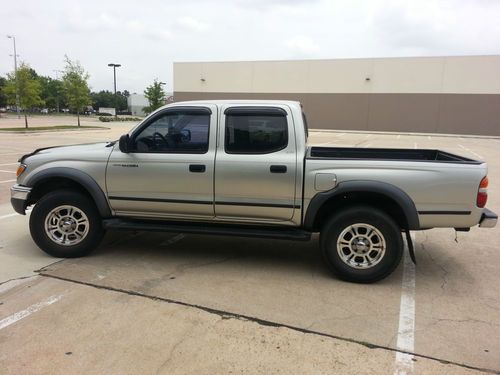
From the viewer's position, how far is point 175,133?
493cm

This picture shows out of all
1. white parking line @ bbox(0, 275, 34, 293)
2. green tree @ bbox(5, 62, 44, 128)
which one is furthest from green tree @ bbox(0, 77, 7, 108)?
white parking line @ bbox(0, 275, 34, 293)

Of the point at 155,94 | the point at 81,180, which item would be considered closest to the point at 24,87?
the point at 155,94

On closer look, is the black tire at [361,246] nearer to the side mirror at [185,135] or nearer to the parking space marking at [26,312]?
the side mirror at [185,135]

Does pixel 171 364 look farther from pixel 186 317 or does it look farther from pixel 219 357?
pixel 186 317

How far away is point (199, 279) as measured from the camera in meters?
4.56

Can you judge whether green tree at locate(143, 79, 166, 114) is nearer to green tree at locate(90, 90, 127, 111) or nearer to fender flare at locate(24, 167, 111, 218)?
fender flare at locate(24, 167, 111, 218)

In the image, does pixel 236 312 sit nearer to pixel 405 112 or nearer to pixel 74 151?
pixel 74 151

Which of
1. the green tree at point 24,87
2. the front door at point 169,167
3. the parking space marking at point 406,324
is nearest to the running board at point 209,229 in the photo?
the front door at point 169,167

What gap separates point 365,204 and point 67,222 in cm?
337

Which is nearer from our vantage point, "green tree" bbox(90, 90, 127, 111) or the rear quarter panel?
the rear quarter panel

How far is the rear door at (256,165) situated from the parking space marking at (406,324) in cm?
139

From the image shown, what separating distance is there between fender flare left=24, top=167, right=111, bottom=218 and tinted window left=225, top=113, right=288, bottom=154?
155 centimetres

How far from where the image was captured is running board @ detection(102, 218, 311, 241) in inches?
183

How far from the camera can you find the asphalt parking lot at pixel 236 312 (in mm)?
3111
